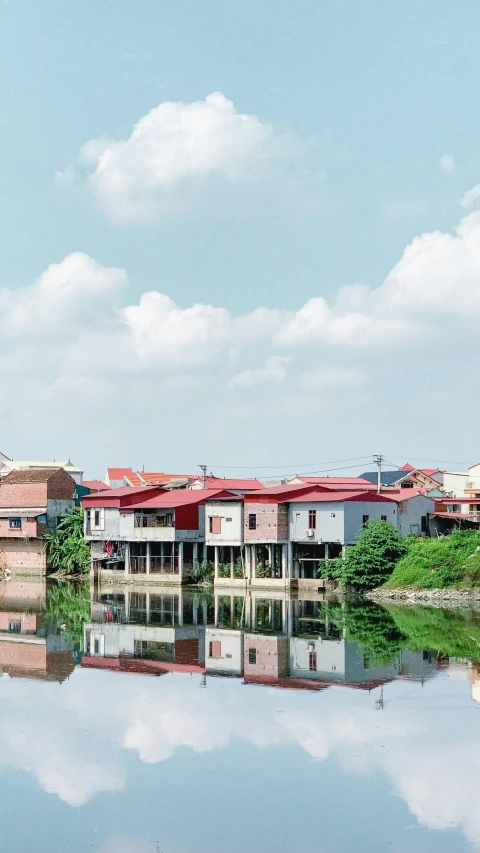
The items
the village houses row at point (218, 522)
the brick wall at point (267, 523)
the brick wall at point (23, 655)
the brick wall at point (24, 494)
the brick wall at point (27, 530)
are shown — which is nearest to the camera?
the brick wall at point (23, 655)

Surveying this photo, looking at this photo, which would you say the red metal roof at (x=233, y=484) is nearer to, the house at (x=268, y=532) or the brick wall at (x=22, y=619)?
the house at (x=268, y=532)

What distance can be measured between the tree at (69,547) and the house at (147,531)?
4.41 feet

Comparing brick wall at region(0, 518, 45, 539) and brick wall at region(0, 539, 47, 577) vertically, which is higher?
brick wall at region(0, 518, 45, 539)

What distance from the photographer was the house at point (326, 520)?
42.5 m

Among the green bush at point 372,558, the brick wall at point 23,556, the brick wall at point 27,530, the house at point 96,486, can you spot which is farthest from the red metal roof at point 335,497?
the house at point 96,486

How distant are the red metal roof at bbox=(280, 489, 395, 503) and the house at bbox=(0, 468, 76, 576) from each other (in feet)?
61.6

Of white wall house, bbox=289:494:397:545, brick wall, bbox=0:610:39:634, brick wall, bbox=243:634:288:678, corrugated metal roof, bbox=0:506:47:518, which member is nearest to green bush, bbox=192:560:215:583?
white wall house, bbox=289:494:397:545

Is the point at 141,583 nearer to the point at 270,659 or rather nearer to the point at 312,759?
the point at 270,659

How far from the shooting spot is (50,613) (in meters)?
35.3

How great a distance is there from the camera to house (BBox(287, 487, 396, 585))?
140 ft

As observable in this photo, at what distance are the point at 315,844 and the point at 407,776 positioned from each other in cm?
269

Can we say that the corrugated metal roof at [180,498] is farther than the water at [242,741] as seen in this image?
Yes

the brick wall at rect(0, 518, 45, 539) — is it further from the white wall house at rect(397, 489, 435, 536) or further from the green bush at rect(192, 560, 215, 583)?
the white wall house at rect(397, 489, 435, 536)

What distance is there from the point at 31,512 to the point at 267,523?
61.8 ft
